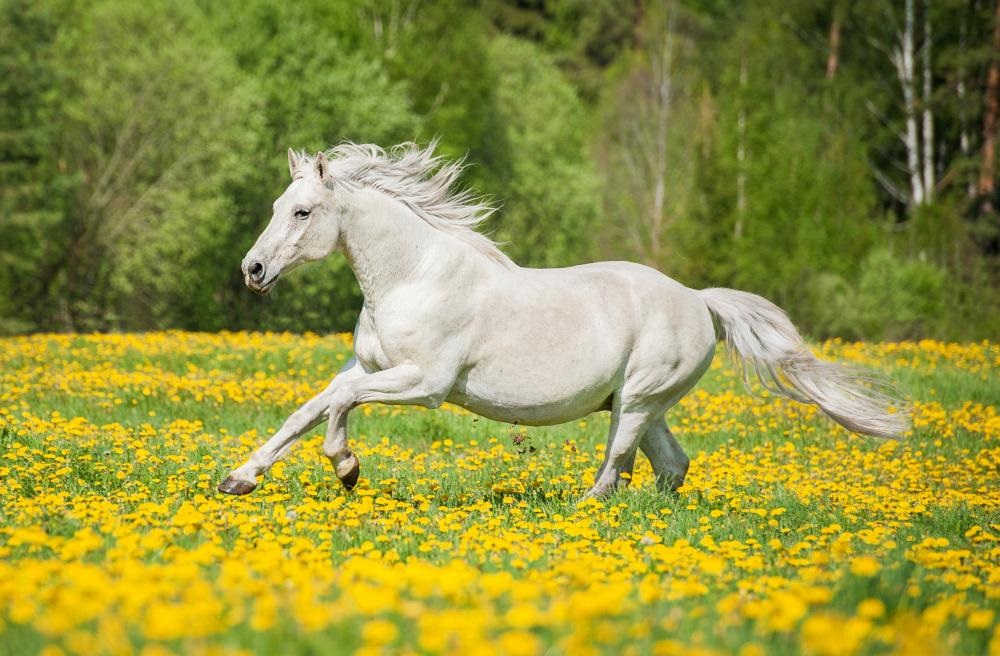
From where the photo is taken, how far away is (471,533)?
6.02 m

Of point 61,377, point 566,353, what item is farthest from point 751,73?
point 566,353

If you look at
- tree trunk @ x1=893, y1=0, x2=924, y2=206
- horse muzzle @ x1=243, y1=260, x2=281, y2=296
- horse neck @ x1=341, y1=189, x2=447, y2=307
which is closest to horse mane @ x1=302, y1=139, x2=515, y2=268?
horse neck @ x1=341, y1=189, x2=447, y2=307

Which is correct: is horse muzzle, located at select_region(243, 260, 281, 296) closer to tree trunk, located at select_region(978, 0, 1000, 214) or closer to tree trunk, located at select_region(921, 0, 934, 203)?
tree trunk, located at select_region(978, 0, 1000, 214)

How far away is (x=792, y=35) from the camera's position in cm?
3969

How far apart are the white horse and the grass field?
1.83 feet

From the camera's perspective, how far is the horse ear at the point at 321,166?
24.3 ft

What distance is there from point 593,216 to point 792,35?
9.15m

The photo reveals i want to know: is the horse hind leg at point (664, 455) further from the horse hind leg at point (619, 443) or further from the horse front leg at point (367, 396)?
the horse front leg at point (367, 396)

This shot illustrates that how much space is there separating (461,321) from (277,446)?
1435mm

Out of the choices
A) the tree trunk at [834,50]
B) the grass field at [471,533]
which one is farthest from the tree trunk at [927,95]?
the grass field at [471,533]

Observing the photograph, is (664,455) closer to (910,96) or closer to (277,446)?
(277,446)

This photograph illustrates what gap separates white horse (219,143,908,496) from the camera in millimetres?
7355

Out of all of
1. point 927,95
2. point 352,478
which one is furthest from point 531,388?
point 927,95

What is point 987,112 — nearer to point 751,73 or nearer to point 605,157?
point 751,73
